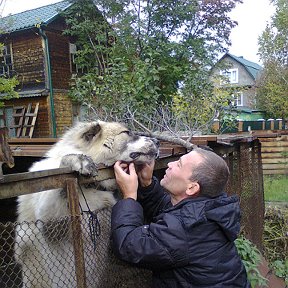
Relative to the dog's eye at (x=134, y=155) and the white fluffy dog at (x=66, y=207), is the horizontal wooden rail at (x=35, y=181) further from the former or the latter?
the dog's eye at (x=134, y=155)

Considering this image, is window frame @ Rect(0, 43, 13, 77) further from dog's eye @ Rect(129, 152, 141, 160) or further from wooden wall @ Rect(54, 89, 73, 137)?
dog's eye @ Rect(129, 152, 141, 160)

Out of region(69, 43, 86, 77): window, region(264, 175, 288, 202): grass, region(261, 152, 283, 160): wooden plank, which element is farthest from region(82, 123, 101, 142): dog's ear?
region(69, 43, 86, 77): window

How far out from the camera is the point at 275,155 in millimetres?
13117

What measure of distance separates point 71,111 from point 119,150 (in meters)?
15.8

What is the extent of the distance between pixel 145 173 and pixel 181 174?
58cm

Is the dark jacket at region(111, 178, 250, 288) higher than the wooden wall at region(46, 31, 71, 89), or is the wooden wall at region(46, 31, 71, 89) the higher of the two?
the wooden wall at region(46, 31, 71, 89)

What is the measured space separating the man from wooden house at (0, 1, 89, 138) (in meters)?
15.3

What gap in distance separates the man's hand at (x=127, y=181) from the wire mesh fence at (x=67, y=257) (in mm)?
283

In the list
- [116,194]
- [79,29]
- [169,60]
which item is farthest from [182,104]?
[79,29]

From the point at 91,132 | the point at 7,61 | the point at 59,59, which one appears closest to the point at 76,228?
the point at 91,132

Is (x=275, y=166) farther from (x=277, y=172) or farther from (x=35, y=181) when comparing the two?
(x=35, y=181)

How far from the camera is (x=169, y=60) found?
14.2 meters

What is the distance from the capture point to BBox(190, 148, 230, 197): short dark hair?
6.84ft

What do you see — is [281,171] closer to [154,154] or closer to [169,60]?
[169,60]
